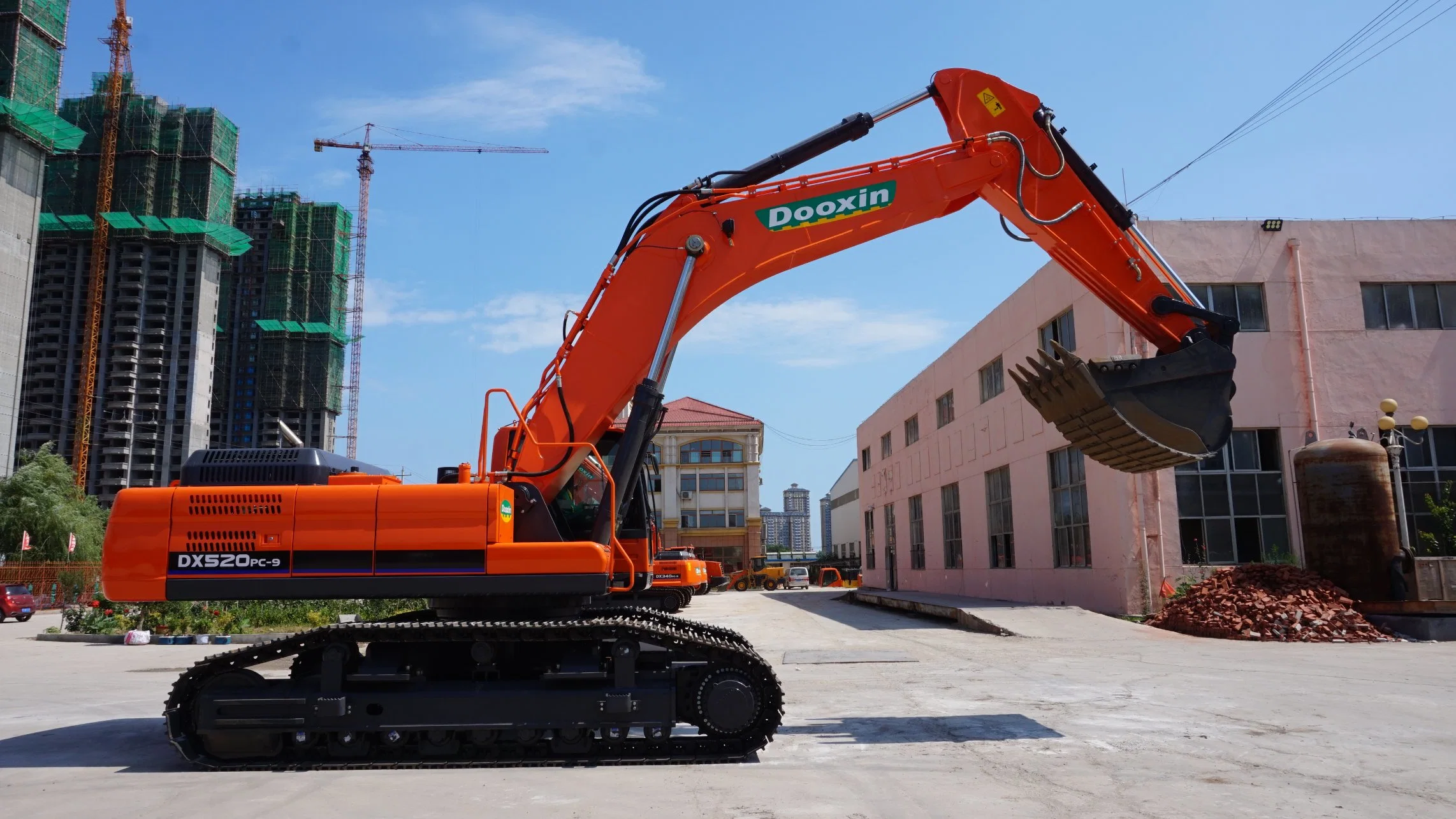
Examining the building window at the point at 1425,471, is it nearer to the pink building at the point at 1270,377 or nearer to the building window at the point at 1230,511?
the pink building at the point at 1270,377

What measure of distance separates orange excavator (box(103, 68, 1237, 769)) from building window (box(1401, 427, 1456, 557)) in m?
17.7

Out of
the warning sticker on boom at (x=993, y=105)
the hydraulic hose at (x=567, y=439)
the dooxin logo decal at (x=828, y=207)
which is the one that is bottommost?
the hydraulic hose at (x=567, y=439)

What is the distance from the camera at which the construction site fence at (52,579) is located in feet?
122

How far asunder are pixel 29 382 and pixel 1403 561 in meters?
105

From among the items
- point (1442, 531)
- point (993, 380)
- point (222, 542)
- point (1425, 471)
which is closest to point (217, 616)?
point (222, 542)

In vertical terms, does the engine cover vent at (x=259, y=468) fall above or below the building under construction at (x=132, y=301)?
below

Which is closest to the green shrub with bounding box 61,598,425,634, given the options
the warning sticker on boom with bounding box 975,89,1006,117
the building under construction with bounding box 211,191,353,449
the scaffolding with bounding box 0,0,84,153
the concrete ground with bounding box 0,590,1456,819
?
the concrete ground with bounding box 0,590,1456,819

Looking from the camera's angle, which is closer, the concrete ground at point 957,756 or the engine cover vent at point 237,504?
the concrete ground at point 957,756

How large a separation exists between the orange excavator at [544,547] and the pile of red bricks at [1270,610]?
11452 millimetres

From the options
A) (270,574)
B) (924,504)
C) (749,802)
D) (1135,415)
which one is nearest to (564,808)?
(749,802)

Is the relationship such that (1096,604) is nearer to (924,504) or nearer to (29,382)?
(924,504)

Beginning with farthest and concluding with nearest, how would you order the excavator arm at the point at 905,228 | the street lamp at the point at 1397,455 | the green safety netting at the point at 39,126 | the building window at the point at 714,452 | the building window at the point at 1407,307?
1. the building window at the point at 714,452
2. the green safety netting at the point at 39,126
3. the building window at the point at 1407,307
4. the street lamp at the point at 1397,455
5. the excavator arm at the point at 905,228

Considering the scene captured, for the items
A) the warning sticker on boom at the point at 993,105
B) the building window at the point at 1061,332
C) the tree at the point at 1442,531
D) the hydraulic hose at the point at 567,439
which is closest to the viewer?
the hydraulic hose at the point at 567,439

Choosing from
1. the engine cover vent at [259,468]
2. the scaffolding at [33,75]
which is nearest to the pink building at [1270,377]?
the engine cover vent at [259,468]
